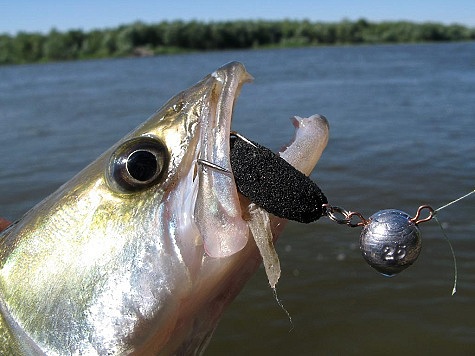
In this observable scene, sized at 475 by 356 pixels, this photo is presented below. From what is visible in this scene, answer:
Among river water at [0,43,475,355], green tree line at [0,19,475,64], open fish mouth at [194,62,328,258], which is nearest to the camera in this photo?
open fish mouth at [194,62,328,258]

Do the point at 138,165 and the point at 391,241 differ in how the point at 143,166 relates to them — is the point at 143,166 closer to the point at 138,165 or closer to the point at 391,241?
the point at 138,165

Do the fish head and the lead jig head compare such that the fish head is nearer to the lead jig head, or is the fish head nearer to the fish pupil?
the fish pupil

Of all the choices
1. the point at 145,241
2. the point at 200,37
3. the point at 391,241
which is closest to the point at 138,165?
the point at 145,241

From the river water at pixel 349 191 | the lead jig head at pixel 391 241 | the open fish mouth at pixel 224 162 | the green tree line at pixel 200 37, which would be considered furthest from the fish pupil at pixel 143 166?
the green tree line at pixel 200 37

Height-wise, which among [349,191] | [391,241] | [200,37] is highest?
[391,241]

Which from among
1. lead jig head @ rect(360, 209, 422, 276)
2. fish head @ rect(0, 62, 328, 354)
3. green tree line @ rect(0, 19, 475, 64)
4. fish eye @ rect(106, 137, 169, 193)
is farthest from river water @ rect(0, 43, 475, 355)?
green tree line @ rect(0, 19, 475, 64)

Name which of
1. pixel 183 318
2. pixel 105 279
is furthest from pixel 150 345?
pixel 105 279

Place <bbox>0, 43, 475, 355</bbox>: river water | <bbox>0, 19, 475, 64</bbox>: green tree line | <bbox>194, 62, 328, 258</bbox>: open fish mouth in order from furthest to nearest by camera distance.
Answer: <bbox>0, 19, 475, 64</bbox>: green tree line < <bbox>0, 43, 475, 355</bbox>: river water < <bbox>194, 62, 328, 258</bbox>: open fish mouth

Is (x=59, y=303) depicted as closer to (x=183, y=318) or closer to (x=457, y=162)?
(x=183, y=318)
